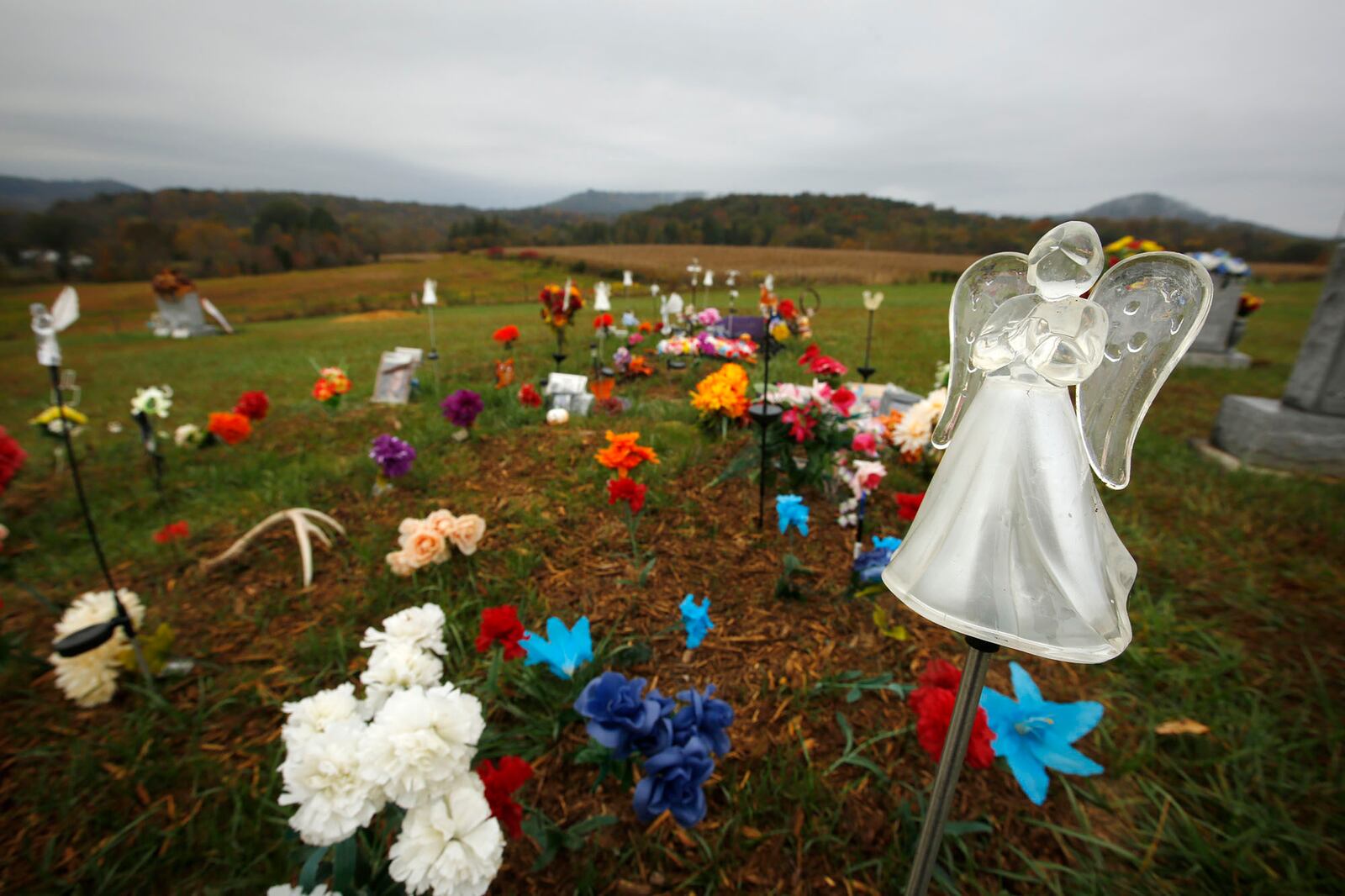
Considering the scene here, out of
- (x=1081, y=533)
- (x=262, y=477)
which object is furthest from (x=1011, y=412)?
(x=262, y=477)

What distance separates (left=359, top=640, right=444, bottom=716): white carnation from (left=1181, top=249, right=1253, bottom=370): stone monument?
31.5ft

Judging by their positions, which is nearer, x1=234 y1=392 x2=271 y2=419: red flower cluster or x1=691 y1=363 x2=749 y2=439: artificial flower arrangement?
x1=691 y1=363 x2=749 y2=439: artificial flower arrangement

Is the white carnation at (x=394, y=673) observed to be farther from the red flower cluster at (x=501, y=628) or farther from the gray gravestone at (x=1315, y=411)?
the gray gravestone at (x=1315, y=411)

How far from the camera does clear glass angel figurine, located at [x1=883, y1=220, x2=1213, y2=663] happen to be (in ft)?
1.98

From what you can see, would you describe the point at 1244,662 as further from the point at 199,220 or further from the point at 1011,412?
the point at 199,220

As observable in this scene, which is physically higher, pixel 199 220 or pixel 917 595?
pixel 199 220

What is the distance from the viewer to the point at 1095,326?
0.61 meters

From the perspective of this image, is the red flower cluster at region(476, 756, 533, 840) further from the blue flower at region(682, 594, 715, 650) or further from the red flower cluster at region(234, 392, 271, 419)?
the red flower cluster at region(234, 392, 271, 419)

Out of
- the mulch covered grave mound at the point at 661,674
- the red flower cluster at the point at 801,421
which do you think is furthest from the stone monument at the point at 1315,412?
the red flower cluster at the point at 801,421

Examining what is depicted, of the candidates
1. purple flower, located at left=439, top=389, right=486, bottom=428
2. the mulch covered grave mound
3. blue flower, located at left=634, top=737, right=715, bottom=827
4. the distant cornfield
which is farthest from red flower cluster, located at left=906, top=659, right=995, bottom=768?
the distant cornfield

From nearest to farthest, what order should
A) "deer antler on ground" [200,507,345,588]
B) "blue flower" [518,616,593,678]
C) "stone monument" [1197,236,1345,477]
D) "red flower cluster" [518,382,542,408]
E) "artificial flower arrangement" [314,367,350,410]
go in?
1. "blue flower" [518,616,593,678]
2. "deer antler on ground" [200,507,345,588]
3. "stone monument" [1197,236,1345,477]
4. "artificial flower arrangement" [314,367,350,410]
5. "red flower cluster" [518,382,542,408]

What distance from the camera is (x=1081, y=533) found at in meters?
0.63

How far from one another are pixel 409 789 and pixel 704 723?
0.61 metres

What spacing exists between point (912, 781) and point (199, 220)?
18.9 meters
